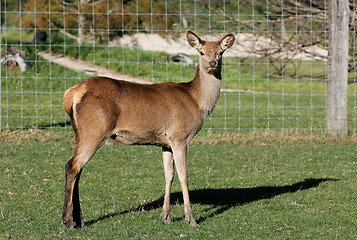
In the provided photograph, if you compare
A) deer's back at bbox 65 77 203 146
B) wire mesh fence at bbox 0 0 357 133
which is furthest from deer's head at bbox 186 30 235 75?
wire mesh fence at bbox 0 0 357 133

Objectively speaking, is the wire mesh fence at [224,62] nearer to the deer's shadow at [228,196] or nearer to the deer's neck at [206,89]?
the deer's shadow at [228,196]

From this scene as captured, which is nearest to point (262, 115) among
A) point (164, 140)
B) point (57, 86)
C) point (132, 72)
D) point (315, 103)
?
point (315, 103)

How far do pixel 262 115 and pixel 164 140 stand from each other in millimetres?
10444

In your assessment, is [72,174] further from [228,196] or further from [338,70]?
[338,70]

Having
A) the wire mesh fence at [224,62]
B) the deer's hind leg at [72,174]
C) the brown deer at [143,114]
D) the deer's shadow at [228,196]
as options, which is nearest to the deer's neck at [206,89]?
the brown deer at [143,114]

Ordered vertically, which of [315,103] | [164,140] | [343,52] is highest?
[343,52]

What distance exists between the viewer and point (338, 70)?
12.2 m

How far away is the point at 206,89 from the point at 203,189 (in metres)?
1.87


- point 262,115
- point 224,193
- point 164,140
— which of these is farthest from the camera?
point 262,115

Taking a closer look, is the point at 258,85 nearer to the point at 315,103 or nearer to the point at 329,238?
the point at 315,103

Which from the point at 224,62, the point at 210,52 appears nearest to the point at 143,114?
the point at 210,52

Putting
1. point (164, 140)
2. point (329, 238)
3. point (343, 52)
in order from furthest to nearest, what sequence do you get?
point (343, 52)
point (164, 140)
point (329, 238)

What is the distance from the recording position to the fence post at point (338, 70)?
480 inches

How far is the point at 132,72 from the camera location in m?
21.3
